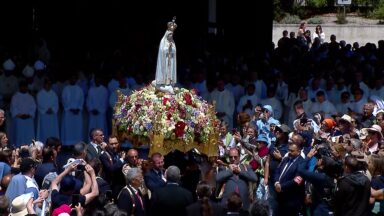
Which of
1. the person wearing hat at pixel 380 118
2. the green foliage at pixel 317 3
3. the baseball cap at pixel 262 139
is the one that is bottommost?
the baseball cap at pixel 262 139

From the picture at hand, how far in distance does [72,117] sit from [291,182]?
318 inches

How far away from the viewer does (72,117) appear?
21.2 meters

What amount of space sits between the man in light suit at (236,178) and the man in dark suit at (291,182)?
0.47 metres

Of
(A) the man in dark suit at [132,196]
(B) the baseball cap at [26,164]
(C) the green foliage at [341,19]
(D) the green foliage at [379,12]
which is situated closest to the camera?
(B) the baseball cap at [26,164]

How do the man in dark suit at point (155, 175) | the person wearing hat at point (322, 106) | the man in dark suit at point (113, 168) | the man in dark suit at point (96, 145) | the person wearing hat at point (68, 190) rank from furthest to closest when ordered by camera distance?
1. the person wearing hat at point (322, 106)
2. the man in dark suit at point (96, 145)
3. the man in dark suit at point (113, 168)
4. the man in dark suit at point (155, 175)
5. the person wearing hat at point (68, 190)

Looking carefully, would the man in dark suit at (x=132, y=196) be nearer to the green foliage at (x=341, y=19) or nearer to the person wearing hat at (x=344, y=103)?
the person wearing hat at (x=344, y=103)

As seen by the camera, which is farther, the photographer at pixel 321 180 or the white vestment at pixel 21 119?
the white vestment at pixel 21 119

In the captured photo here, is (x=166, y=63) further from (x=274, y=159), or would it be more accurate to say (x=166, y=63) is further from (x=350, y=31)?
(x=350, y=31)

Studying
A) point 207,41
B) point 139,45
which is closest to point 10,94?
point 139,45

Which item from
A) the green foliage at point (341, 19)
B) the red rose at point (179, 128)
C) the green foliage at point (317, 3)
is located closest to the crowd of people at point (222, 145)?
the red rose at point (179, 128)

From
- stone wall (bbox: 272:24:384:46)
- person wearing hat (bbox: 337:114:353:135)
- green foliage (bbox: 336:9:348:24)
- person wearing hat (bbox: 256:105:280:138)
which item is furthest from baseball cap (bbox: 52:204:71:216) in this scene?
green foliage (bbox: 336:9:348:24)

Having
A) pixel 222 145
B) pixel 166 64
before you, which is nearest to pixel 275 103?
pixel 222 145

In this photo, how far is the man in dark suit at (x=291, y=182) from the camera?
14045mm

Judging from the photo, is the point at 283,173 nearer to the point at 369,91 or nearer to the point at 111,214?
the point at 111,214
